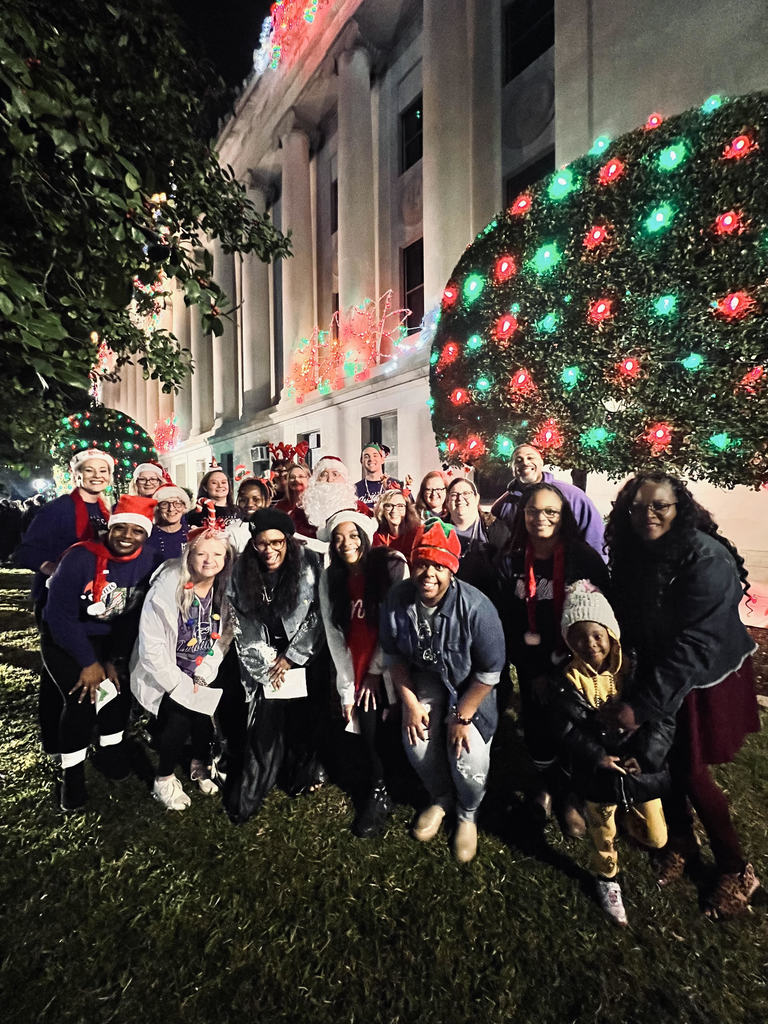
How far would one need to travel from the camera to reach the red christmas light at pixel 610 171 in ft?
19.7

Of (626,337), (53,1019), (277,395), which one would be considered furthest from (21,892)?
(277,395)

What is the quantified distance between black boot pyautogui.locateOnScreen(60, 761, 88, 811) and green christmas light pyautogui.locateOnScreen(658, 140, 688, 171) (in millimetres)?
8172

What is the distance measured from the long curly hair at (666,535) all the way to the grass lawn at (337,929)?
59.7 inches

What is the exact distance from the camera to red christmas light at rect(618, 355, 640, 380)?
→ 19.7 feet

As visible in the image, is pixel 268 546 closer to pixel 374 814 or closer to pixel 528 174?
pixel 374 814

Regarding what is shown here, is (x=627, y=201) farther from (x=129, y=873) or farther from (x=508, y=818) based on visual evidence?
(x=129, y=873)

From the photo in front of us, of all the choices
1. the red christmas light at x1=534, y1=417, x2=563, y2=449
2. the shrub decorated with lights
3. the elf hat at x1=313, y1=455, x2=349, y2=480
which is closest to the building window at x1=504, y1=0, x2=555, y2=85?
the red christmas light at x1=534, y1=417, x2=563, y2=449

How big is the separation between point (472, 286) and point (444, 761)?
22.7 feet

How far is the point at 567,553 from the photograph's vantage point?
2727 mm

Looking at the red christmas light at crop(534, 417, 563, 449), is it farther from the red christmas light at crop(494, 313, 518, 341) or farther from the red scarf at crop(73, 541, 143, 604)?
the red scarf at crop(73, 541, 143, 604)

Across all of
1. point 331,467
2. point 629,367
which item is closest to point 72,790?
point 331,467

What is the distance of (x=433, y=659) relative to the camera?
2.54 metres

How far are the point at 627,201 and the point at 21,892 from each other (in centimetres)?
829

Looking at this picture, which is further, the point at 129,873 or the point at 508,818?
the point at 508,818
